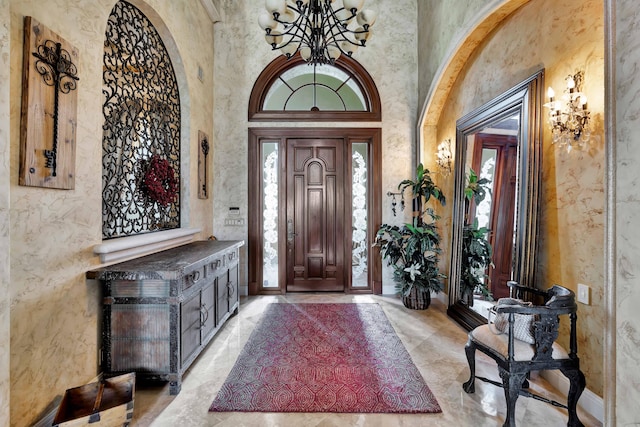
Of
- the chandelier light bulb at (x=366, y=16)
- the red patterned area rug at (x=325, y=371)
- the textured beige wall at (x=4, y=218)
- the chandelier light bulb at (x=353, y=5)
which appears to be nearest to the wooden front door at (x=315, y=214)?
the red patterned area rug at (x=325, y=371)

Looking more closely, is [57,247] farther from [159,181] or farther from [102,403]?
[159,181]

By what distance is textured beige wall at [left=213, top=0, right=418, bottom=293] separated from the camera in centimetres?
456

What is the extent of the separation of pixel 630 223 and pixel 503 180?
157cm

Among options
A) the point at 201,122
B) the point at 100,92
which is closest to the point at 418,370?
the point at 100,92

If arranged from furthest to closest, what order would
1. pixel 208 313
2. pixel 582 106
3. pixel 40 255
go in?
pixel 208 313, pixel 582 106, pixel 40 255

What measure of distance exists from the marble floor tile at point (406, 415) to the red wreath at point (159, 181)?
1591 millimetres

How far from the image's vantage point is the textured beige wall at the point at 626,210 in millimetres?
1350

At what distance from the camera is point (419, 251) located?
3877 millimetres

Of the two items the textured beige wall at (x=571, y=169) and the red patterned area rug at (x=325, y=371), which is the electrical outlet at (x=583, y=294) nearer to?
the textured beige wall at (x=571, y=169)

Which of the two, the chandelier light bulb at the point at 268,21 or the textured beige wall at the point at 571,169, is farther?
the chandelier light bulb at the point at 268,21

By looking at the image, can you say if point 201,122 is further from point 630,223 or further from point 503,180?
point 630,223

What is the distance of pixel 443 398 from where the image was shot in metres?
2.15

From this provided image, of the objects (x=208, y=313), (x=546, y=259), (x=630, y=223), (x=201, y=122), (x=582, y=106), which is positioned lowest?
(x=208, y=313)

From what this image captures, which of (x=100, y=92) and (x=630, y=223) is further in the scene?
(x=100, y=92)
